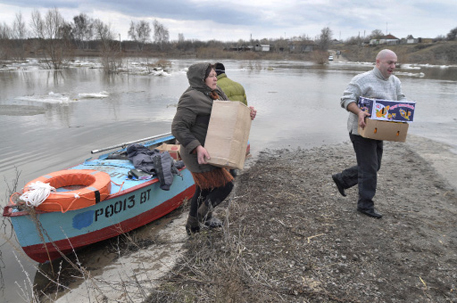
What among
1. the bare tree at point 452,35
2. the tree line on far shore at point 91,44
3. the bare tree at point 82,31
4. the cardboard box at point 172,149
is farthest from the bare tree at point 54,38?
the bare tree at point 452,35

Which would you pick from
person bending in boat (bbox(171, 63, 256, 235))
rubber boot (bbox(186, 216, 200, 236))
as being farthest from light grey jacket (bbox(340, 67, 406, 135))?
rubber boot (bbox(186, 216, 200, 236))

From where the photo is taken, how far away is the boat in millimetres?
3645

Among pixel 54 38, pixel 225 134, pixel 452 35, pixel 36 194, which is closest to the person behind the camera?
pixel 225 134

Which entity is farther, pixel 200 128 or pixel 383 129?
pixel 383 129

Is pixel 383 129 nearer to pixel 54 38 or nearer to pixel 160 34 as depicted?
pixel 54 38

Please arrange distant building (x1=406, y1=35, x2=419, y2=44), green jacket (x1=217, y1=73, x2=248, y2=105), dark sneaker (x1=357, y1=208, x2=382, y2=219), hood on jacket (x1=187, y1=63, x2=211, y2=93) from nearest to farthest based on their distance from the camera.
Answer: hood on jacket (x1=187, y1=63, x2=211, y2=93) → dark sneaker (x1=357, y1=208, x2=382, y2=219) → green jacket (x1=217, y1=73, x2=248, y2=105) → distant building (x1=406, y1=35, x2=419, y2=44)

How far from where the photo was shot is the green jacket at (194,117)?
2.99 meters

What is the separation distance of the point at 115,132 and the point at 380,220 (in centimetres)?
816

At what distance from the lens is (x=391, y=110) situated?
3.51m

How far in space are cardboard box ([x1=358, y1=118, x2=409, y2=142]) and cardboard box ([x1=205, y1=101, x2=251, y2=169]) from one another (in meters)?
1.46

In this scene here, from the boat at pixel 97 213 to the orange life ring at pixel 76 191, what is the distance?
1 cm

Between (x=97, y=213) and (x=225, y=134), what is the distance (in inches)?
85.7

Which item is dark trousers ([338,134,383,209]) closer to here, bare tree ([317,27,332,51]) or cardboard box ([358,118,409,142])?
cardboard box ([358,118,409,142])

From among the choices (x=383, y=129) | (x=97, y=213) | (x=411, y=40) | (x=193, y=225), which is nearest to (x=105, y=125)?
(x=97, y=213)
